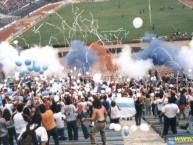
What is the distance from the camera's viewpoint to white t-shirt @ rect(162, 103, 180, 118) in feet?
45.0

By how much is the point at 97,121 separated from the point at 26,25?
1967 inches

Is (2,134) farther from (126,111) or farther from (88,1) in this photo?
(88,1)

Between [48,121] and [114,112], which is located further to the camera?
[114,112]

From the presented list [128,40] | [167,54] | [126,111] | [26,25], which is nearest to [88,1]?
[26,25]

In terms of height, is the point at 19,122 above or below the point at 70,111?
below

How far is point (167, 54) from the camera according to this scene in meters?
29.9

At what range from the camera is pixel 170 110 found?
13.7 metres

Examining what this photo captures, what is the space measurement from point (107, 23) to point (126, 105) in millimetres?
42556

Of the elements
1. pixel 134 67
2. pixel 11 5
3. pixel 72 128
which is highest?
pixel 11 5

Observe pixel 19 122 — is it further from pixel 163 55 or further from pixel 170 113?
pixel 163 55

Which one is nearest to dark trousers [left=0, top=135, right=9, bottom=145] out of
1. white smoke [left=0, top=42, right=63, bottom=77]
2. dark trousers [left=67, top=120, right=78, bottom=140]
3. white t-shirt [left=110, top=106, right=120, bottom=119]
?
dark trousers [left=67, top=120, right=78, bottom=140]

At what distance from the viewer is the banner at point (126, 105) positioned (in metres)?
16.0

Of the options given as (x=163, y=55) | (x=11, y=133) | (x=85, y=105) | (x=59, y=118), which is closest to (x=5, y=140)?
(x=11, y=133)

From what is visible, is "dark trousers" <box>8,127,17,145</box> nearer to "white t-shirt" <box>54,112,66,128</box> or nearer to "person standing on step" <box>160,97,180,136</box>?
"white t-shirt" <box>54,112,66,128</box>
